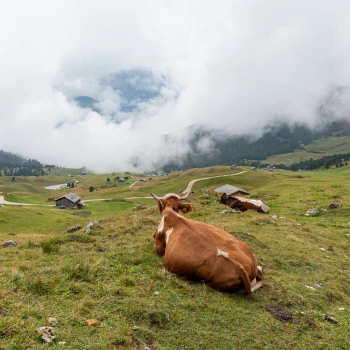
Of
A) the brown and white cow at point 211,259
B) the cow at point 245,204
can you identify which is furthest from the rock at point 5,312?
the cow at point 245,204

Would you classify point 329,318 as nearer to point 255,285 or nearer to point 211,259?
point 255,285

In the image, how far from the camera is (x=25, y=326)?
18.0ft

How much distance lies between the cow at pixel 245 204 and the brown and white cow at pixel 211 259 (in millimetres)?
21154

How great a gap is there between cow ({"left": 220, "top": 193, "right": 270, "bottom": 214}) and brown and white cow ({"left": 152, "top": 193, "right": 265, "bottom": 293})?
21.2m

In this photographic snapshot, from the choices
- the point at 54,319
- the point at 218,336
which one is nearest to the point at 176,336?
the point at 218,336

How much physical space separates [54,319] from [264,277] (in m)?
7.39

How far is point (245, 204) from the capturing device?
33531 millimetres

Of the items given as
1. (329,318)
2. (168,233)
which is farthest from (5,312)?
(329,318)

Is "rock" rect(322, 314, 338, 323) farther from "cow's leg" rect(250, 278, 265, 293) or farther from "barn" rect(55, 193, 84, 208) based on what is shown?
"barn" rect(55, 193, 84, 208)

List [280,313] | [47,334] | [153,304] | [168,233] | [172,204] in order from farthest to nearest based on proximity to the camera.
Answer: [172,204], [168,233], [280,313], [153,304], [47,334]

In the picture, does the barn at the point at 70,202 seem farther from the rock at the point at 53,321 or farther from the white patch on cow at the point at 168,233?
the rock at the point at 53,321

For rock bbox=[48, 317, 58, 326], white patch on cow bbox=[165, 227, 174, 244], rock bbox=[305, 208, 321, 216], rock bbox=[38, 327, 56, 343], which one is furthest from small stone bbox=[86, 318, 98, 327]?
rock bbox=[305, 208, 321, 216]

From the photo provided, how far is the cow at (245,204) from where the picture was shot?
3116 centimetres

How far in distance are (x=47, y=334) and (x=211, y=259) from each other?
5.19m
